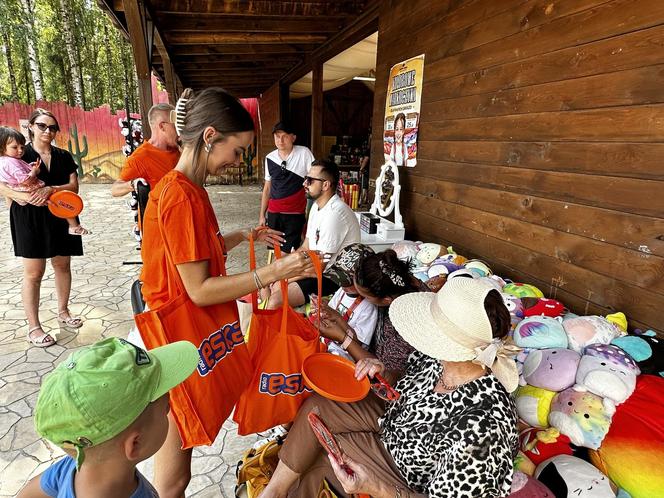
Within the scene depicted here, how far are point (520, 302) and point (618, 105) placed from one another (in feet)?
3.86

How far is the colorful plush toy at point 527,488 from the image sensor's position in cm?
148

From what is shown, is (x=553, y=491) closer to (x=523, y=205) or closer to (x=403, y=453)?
(x=403, y=453)

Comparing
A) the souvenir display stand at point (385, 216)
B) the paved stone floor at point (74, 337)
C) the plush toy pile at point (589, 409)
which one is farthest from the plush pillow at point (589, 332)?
the souvenir display stand at point (385, 216)

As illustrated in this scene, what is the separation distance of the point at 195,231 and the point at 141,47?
4303 mm

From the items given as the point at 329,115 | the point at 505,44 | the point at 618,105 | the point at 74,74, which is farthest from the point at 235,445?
the point at 74,74

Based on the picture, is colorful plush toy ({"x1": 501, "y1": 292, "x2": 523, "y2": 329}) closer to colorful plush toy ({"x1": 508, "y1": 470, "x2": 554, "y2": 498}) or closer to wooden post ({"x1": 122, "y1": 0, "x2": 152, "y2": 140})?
colorful plush toy ({"x1": 508, "y1": 470, "x2": 554, "y2": 498})

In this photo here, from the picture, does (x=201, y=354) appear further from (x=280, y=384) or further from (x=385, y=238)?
(x=385, y=238)

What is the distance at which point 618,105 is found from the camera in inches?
79.7

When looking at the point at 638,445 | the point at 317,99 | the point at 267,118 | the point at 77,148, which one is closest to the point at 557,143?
the point at 638,445

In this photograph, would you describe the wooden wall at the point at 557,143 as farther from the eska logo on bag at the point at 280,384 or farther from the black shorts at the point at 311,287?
the eska logo on bag at the point at 280,384

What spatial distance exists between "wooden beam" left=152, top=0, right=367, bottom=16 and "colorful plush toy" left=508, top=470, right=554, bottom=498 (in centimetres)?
551

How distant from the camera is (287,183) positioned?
15.7 feet

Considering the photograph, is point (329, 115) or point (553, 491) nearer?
point (553, 491)

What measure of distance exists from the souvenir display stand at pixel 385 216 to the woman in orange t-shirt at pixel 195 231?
8.63 ft
